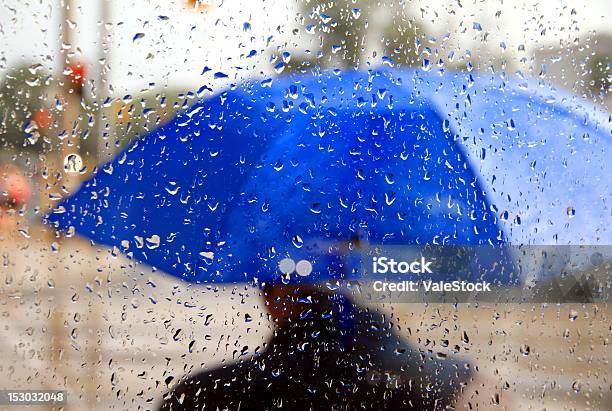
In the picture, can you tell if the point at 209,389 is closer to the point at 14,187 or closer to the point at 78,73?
the point at 14,187

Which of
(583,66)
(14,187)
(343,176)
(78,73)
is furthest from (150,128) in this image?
(583,66)

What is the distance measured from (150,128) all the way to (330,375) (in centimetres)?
72

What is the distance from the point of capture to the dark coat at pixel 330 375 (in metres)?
1.71

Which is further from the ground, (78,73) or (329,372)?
(78,73)

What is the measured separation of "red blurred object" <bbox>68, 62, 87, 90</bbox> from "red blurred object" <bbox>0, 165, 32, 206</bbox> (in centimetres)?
24

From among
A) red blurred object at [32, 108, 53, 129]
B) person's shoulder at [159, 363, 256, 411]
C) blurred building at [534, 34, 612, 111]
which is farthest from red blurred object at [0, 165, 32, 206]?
blurred building at [534, 34, 612, 111]

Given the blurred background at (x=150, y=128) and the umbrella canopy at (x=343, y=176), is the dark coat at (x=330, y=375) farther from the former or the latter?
the umbrella canopy at (x=343, y=176)

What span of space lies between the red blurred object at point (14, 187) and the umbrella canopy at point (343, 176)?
80mm

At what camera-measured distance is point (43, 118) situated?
1667 mm

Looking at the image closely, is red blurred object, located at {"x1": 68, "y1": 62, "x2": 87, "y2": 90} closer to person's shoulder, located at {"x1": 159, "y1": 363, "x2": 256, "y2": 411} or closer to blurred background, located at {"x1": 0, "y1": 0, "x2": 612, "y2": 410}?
blurred background, located at {"x1": 0, "y1": 0, "x2": 612, "y2": 410}

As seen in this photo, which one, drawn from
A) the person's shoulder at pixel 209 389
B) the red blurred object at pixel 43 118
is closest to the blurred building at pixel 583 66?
the person's shoulder at pixel 209 389

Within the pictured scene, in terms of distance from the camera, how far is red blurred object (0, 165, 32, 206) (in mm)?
1652

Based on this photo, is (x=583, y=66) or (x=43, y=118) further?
(x=583, y=66)

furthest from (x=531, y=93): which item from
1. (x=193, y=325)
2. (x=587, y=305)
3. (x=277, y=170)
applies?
(x=193, y=325)
